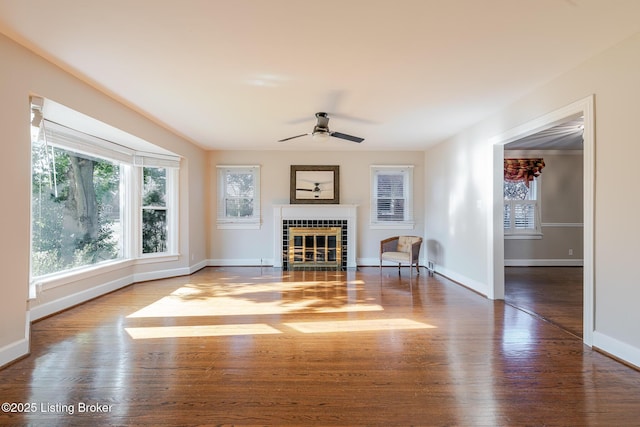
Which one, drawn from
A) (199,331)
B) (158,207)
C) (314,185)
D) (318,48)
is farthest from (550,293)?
(158,207)

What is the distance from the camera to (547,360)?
241cm

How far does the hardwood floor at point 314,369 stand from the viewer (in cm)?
177

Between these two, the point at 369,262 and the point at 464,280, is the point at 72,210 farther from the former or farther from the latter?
the point at 464,280

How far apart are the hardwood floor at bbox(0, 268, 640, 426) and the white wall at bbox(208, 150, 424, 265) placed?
112 inches

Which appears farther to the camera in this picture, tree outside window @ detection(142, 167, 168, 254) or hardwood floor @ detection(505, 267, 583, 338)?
tree outside window @ detection(142, 167, 168, 254)

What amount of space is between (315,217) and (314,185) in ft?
2.32

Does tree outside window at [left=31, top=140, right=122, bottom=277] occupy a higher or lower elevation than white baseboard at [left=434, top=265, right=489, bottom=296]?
higher

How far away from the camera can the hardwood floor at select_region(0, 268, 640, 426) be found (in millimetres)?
1769

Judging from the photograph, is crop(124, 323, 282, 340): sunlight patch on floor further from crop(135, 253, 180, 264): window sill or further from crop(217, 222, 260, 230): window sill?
crop(217, 222, 260, 230): window sill

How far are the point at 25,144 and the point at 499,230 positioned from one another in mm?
5215

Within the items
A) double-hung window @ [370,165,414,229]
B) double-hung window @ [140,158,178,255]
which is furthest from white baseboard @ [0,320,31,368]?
double-hung window @ [370,165,414,229]

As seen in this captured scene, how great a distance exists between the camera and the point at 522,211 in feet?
22.2

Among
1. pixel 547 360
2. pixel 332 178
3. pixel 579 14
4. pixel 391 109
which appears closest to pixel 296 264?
Answer: pixel 332 178

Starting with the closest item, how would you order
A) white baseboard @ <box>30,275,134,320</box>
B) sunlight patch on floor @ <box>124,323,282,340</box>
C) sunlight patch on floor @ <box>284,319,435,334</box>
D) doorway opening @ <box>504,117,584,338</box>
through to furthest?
sunlight patch on floor @ <box>124,323,282,340</box>
sunlight patch on floor @ <box>284,319,435,334</box>
white baseboard @ <box>30,275,134,320</box>
doorway opening @ <box>504,117,584,338</box>
